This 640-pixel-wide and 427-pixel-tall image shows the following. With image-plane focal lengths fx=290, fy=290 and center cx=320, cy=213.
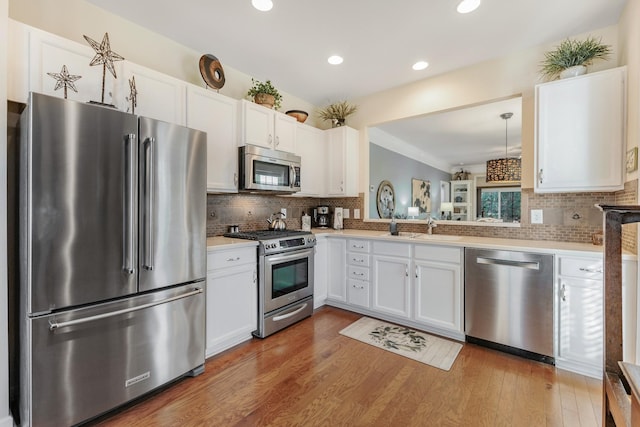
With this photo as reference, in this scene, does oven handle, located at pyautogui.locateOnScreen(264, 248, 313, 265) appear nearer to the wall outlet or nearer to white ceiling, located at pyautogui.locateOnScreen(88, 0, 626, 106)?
white ceiling, located at pyautogui.locateOnScreen(88, 0, 626, 106)

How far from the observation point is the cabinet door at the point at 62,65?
1749 millimetres

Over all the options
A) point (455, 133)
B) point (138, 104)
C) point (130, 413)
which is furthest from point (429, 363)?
point (455, 133)

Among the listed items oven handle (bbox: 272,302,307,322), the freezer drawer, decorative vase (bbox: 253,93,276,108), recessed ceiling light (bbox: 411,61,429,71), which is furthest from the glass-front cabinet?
the freezer drawer

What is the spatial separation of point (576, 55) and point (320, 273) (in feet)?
10.3

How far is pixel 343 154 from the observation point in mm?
3906

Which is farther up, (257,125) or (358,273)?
(257,125)

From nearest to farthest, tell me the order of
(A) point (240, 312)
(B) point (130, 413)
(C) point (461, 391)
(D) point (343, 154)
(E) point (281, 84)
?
(B) point (130, 413) → (C) point (461, 391) → (A) point (240, 312) → (E) point (281, 84) → (D) point (343, 154)

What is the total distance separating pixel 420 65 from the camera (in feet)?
10.2

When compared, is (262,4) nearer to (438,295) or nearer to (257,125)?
(257,125)

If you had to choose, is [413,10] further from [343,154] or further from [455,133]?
[455,133]

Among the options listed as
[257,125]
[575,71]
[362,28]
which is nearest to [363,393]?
[257,125]

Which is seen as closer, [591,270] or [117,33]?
[591,270]

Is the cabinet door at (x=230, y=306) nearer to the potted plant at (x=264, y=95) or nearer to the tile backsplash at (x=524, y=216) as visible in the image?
the tile backsplash at (x=524, y=216)

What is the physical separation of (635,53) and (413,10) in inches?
61.4
